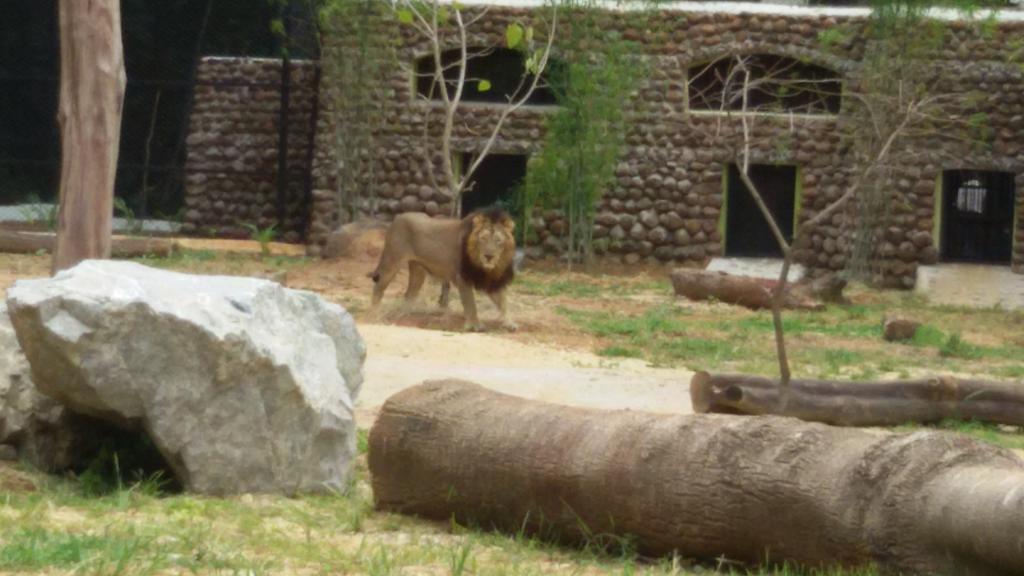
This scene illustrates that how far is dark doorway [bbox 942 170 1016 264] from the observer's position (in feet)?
76.6

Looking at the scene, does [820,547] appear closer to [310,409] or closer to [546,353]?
[310,409]

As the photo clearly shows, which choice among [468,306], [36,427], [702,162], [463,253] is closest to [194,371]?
[36,427]

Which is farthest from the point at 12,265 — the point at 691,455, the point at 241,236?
the point at 691,455

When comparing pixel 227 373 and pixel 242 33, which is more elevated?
pixel 242 33

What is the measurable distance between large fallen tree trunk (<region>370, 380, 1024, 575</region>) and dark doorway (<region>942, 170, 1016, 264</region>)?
18.0 m

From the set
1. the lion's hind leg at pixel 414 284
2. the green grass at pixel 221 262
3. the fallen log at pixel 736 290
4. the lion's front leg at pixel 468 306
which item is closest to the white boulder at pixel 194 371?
the lion's front leg at pixel 468 306

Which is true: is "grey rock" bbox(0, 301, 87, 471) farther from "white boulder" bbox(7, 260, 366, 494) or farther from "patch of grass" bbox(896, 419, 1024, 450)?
"patch of grass" bbox(896, 419, 1024, 450)

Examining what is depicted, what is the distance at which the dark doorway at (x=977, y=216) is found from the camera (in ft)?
76.6

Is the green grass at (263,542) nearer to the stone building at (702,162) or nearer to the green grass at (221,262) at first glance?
the green grass at (221,262)

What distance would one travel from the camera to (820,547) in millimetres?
5270

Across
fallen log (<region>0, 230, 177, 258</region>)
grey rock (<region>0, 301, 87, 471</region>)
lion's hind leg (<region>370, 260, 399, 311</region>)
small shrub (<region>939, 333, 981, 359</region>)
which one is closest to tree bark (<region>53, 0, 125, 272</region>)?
grey rock (<region>0, 301, 87, 471</region>)

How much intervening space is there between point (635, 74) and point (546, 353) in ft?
34.5

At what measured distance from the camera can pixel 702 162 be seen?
23.6m

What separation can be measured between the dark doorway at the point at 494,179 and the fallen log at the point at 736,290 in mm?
6586
